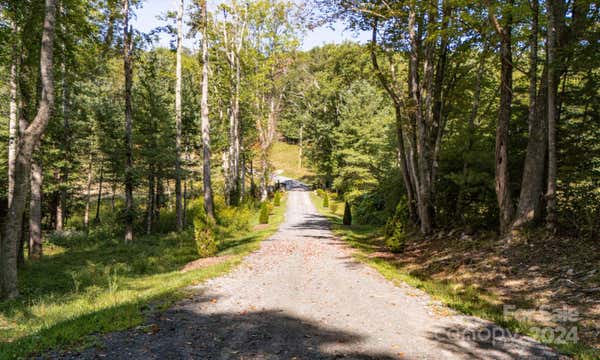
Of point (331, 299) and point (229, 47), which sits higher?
point (229, 47)

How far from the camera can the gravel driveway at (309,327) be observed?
4746mm

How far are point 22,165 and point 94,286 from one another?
142 inches

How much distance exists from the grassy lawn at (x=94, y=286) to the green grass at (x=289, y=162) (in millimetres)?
52483

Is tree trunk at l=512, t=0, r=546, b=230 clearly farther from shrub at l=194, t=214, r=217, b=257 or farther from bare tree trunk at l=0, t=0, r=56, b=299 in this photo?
bare tree trunk at l=0, t=0, r=56, b=299

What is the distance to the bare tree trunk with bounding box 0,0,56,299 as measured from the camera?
8.17m

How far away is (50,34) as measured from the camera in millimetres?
8539

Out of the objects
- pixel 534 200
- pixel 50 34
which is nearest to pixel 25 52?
pixel 50 34

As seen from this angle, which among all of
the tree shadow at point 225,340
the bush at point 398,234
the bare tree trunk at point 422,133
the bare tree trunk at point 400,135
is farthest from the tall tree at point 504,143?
the tree shadow at point 225,340

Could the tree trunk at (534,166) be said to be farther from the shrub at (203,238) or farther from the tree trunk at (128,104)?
the tree trunk at (128,104)

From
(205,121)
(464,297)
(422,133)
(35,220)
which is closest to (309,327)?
(464,297)

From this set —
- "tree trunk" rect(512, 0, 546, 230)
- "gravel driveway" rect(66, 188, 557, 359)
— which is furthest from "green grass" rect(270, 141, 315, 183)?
"gravel driveway" rect(66, 188, 557, 359)

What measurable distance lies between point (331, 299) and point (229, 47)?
2561 cm

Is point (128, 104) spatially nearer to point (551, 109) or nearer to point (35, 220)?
point (35, 220)

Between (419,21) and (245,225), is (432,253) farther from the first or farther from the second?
(245,225)
